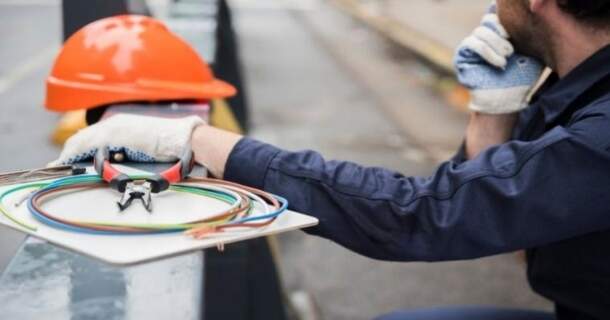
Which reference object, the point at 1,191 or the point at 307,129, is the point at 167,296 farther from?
the point at 307,129

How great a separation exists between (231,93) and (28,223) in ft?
2.98

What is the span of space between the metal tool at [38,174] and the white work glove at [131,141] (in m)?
0.06

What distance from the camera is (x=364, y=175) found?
1.60 metres

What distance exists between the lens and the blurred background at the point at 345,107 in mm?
4152

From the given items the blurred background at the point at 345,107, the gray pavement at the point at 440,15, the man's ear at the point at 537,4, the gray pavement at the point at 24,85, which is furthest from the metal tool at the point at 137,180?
the gray pavement at the point at 440,15

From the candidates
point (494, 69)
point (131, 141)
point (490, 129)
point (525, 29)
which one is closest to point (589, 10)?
point (525, 29)

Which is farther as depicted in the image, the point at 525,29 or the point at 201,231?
the point at 525,29

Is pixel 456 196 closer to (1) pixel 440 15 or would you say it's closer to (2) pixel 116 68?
(2) pixel 116 68

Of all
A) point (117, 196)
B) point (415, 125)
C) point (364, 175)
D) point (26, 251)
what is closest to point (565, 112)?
point (364, 175)

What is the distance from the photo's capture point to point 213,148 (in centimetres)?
159

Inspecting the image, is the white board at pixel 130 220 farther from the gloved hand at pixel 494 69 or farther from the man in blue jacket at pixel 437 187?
the gloved hand at pixel 494 69

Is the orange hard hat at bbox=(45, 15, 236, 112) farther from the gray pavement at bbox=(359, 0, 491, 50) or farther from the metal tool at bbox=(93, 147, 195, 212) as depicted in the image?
the gray pavement at bbox=(359, 0, 491, 50)

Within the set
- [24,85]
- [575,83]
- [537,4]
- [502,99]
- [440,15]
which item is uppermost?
[537,4]

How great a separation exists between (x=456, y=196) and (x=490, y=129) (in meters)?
0.83
